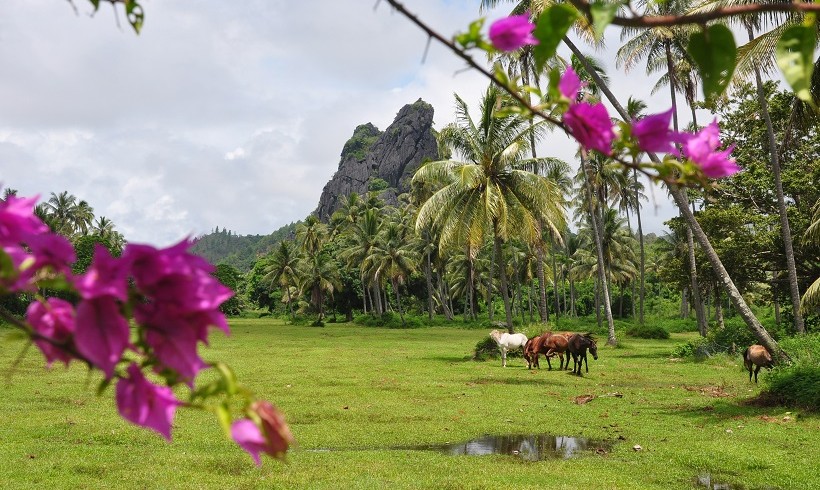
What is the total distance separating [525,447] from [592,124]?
8148 millimetres

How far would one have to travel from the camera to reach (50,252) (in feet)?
A: 1.61

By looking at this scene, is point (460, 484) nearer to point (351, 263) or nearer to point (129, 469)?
point (129, 469)

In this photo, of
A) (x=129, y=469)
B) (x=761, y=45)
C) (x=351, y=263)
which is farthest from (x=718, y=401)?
(x=351, y=263)

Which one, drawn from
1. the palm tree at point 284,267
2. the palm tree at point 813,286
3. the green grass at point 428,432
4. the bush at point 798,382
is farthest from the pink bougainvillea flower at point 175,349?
the palm tree at point 284,267

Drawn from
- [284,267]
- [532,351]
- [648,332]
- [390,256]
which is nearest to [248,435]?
[532,351]

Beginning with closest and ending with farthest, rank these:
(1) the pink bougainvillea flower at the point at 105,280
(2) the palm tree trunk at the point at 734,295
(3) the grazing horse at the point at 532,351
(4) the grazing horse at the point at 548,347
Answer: (1) the pink bougainvillea flower at the point at 105,280
(2) the palm tree trunk at the point at 734,295
(4) the grazing horse at the point at 548,347
(3) the grazing horse at the point at 532,351

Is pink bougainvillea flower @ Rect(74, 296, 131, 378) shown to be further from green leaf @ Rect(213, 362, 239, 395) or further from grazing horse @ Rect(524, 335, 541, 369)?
grazing horse @ Rect(524, 335, 541, 369)

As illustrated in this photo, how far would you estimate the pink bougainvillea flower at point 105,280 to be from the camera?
1.46 feet

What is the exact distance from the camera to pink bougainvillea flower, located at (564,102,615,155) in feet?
2.19

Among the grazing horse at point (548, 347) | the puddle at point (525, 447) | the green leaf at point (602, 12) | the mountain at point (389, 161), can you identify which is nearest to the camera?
the green leaf at point (602, 12)

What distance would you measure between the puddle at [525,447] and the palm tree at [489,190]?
947 cm

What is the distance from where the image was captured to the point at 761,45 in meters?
9.82

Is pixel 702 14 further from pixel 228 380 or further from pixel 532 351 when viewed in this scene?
pixel 532 351

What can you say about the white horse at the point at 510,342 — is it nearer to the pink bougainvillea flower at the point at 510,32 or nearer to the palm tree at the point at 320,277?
the pink bougainvillea flower at the point at 510,32
